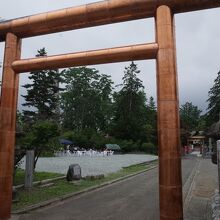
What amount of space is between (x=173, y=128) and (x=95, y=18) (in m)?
3.35

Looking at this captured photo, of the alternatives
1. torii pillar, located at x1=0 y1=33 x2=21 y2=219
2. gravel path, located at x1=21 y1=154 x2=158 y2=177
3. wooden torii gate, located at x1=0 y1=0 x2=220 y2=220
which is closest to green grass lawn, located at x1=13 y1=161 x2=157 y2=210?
torii pillar, located at x1=0 y1=33 x2=21 y2=219

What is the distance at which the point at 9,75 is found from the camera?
374 inches

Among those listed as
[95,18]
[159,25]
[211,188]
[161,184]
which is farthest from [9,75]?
[211,188]

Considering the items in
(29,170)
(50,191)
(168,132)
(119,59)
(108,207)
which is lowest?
(108,207)

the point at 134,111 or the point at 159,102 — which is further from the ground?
the point at 134,111

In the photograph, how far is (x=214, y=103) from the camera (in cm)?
5425

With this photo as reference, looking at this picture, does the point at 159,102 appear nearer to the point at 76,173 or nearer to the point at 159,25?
the point at 159,25

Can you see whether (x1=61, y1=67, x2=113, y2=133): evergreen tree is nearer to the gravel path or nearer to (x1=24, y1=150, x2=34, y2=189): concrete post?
the gravel path

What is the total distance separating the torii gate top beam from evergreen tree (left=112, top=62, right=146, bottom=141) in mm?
49704

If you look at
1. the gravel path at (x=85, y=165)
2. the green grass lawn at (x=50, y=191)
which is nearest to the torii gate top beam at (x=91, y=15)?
the green grass lawn at (x=50, y=191)

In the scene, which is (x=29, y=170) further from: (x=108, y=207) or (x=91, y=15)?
(x=91, y=15)

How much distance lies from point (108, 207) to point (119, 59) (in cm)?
575

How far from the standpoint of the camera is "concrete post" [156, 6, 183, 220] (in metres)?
7.17

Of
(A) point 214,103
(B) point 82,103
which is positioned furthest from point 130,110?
(A) point 214,103
